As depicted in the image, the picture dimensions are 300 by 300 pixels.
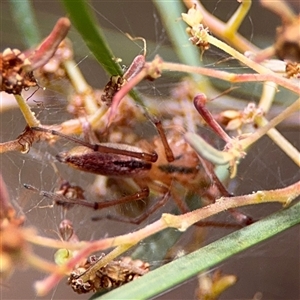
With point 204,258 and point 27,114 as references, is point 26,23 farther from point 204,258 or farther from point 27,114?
point 204,258

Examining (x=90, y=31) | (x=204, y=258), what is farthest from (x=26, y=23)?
(x=204, y=258)

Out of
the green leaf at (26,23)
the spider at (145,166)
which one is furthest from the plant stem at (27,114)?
the green leaf at (26,23)

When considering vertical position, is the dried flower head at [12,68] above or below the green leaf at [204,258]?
above

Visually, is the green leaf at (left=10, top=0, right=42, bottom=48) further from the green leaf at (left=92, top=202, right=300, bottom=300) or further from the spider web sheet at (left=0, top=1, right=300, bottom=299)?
the green leaf at (left=92, top=202, right=300, bottom=300)

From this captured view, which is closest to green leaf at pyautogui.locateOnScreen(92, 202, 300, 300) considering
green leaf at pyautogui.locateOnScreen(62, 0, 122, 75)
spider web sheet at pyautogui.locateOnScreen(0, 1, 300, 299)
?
spider web sheet at pyautogui.locateOnScreen(0, 1, 300, 299)

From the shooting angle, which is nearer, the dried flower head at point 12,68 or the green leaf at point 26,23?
the dried flower head at point 12,68

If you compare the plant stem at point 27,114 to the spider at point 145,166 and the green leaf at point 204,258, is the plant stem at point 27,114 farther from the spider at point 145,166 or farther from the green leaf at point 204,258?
the green leaf at point 204,258

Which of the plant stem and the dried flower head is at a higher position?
the dried flower head
